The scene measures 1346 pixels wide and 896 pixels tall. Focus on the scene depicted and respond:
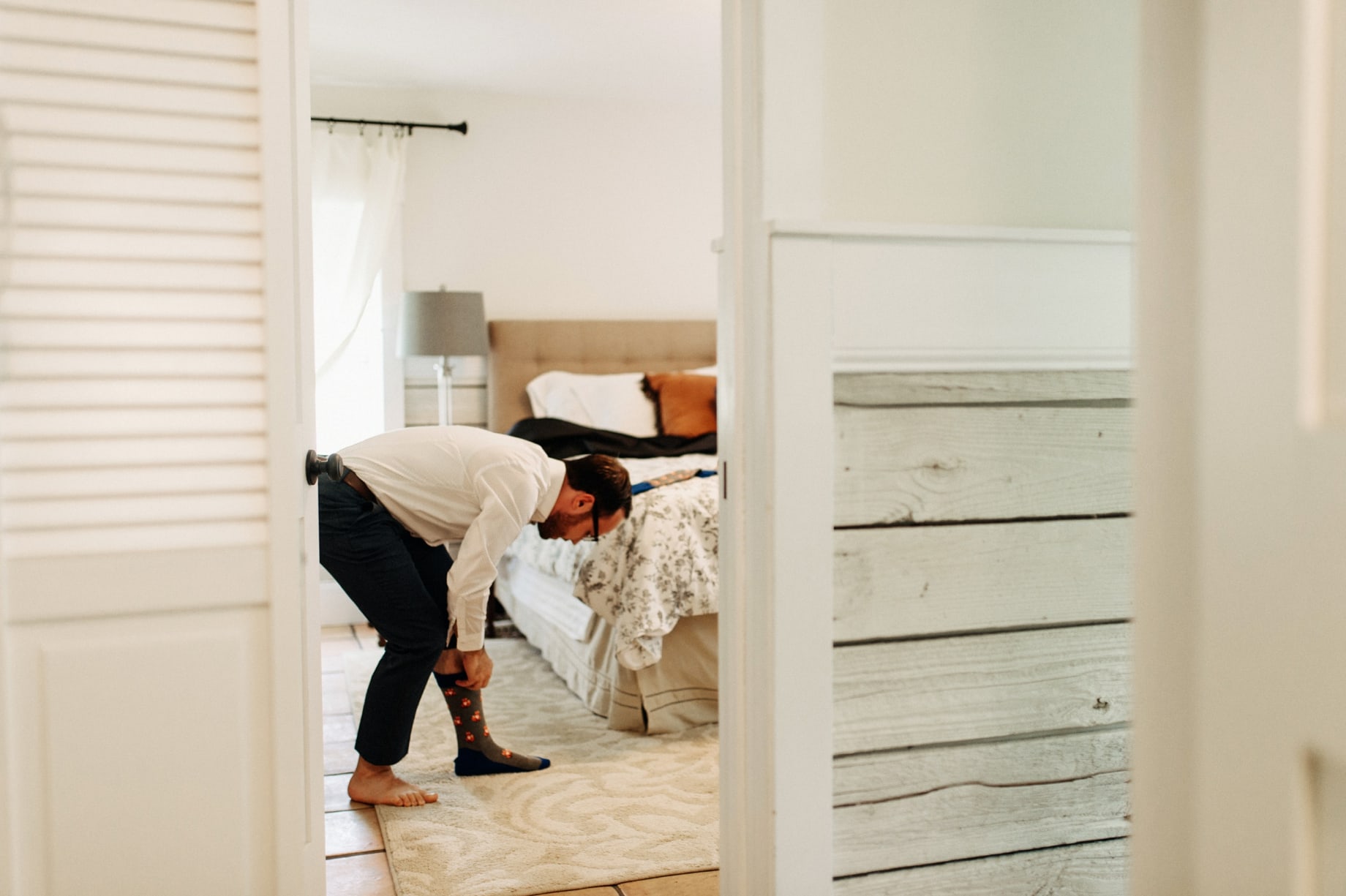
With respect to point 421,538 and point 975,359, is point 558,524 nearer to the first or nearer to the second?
point 421,538

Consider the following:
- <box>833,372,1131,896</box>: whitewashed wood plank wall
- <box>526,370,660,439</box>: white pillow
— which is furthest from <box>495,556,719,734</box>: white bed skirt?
<box>833,372,1131,896</box>: whitewashed wood plank wall

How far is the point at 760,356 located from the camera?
4.87 feet

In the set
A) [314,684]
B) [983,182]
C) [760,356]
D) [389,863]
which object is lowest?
[389,863]

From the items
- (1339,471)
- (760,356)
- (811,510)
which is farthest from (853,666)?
(1339,471)

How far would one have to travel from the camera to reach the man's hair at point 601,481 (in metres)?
2.86

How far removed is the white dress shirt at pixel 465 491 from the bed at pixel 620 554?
0.41 meters

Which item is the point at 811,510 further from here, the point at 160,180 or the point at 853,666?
the point at 160,180

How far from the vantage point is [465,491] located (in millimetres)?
2740

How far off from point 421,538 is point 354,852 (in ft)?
2.70

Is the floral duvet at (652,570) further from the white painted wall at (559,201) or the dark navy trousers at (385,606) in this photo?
the white painted wall at (559,201)

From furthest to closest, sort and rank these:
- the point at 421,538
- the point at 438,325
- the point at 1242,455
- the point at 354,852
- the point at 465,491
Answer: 1. the point at 438,325
2. the point at 421,538
3. the point at 465,491
4. the point at 354,852
5. the point at 1242,455

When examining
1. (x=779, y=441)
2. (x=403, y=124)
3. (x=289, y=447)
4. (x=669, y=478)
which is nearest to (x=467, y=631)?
(x=669, y=478)

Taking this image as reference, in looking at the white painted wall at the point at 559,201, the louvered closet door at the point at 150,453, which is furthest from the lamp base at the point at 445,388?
the louvered closet door at the point at 150,453

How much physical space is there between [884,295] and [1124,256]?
0.41 m
